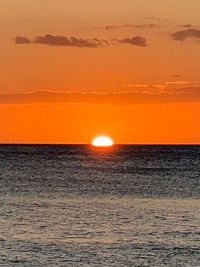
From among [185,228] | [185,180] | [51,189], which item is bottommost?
[185,228]

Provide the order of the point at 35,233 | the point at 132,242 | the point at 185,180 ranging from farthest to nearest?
the point at 185,180 < the point at 35,233 < the point at 132,242

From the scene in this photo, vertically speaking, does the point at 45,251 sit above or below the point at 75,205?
below

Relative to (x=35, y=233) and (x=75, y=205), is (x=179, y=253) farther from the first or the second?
(x=75, y=205)

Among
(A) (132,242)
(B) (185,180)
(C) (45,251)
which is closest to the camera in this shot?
(C) (45,251)

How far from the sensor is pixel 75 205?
69.5 meters

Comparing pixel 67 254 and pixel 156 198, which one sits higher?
pixel 156 198

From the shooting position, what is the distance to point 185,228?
5238cm

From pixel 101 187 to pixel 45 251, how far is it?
5181 cm

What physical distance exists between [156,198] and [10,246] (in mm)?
35408

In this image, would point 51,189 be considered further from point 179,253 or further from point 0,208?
point 179,253

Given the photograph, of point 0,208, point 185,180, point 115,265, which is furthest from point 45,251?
point 185,180

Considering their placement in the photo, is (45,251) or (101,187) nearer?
(45,251)

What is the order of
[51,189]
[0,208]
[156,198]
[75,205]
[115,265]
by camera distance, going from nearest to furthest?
[115,265], [0,208], [75,205], [156,198], [51,189]

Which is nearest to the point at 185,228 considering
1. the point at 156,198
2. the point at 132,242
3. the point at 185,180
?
the point at 132,242
